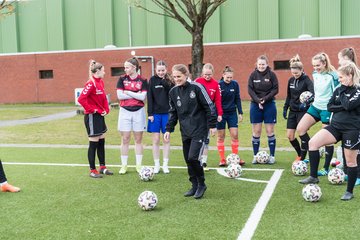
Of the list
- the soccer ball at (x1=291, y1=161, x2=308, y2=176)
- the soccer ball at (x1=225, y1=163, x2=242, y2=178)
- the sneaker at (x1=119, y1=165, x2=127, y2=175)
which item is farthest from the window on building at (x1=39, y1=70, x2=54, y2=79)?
the soccer ball at (x1=291, y1=161, x2=308, y2=176)

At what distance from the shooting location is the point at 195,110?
6793mm

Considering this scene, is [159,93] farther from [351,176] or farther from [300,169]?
[351,176]

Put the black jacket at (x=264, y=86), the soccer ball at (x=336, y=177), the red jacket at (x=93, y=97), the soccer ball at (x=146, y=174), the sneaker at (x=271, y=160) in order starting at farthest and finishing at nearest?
the sneaker at (x=271, y=160)
the black jacket at (x=264, y=86)
the red jacket at (x=93, y=97)
the soccer ball at (x=146, y=174)
the soccer ball at (x=336, y=177)

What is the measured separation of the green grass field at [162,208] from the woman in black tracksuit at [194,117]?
0.45 meters

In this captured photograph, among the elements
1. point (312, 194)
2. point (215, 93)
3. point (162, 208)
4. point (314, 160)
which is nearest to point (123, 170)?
point (215, 93)

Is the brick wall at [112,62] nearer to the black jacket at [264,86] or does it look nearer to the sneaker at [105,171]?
the black jacket at [264,86]

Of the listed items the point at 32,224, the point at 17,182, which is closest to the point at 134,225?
the point at 32,224

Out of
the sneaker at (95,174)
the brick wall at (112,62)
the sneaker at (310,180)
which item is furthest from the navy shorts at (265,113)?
the brick wall at (112,62)

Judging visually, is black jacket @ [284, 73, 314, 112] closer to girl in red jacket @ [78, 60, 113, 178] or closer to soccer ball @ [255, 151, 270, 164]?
soccer ball @ [255, 151, 270, 164]

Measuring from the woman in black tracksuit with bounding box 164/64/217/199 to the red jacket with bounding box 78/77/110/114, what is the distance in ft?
6.58

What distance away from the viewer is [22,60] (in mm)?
31844

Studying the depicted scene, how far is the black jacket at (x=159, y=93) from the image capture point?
8.48 metres

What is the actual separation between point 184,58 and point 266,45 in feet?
17.3

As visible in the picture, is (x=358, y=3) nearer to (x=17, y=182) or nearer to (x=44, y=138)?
(x=44, y=138)
